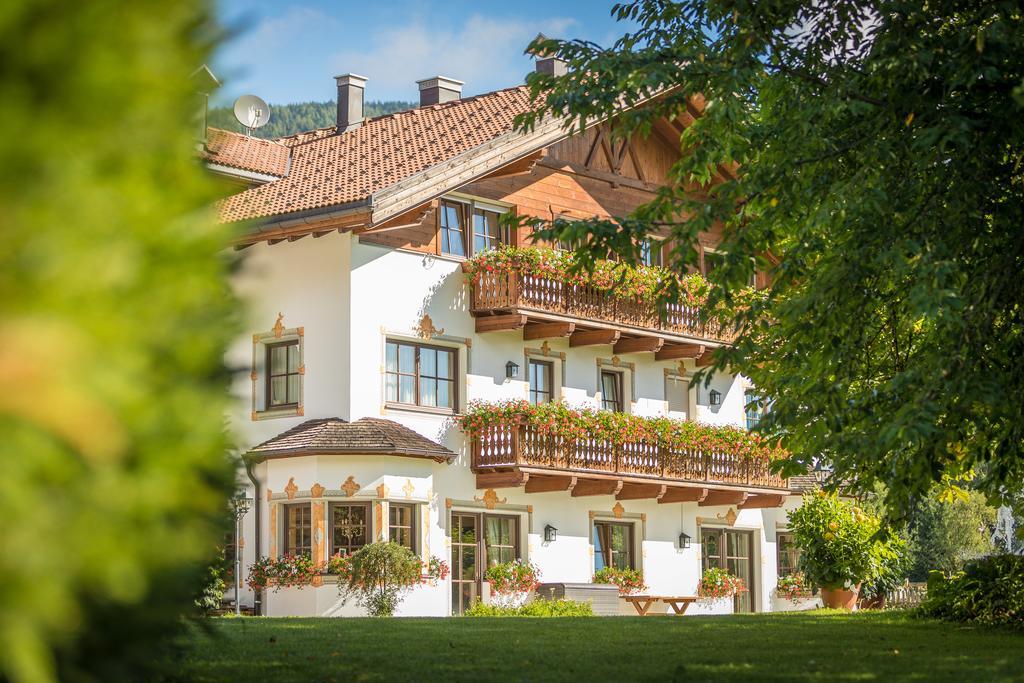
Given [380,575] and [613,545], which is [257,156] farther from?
[613,545]

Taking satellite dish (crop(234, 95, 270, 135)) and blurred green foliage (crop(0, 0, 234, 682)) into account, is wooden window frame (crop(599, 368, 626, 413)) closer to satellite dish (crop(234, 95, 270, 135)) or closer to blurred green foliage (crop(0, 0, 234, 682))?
satellite dish (crop(234, 95, 270, 135))

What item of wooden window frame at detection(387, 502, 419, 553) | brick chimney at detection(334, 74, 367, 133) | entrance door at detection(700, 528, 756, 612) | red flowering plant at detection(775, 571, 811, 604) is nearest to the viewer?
wooden window frame at detection(387, 502, 419, 553)

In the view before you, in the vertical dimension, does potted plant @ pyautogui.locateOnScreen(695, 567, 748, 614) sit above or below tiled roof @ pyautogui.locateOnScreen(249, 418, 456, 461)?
below

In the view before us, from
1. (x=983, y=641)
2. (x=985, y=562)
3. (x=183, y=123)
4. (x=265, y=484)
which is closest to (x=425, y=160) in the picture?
(x=265, y=484)

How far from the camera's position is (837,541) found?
28.0 m

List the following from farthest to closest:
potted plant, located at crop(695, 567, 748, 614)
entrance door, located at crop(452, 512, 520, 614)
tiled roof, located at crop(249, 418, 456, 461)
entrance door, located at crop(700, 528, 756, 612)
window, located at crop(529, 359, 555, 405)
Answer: entrance door, located at crop(700, 528, 756, 612) < potted plant, located at crop(695, 567, 748, 614) < window, located at crop(529, 359, 555, 405) < entrance door, located at crop(452, 512, 520, 614) < tiled roof, located at crop(249, 418, 456, 461)

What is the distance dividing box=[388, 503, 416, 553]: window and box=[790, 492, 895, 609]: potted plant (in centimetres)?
768

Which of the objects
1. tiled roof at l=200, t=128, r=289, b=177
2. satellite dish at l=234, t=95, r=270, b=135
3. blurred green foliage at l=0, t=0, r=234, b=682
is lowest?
blurred green foliage at l=0, t=0, r=234, b=682

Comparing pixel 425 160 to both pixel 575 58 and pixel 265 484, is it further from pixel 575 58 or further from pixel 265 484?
pixel 575 58

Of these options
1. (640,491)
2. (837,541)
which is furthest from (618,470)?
(837,541)

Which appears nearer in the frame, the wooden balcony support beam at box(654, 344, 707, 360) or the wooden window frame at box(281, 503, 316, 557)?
the wooden window frame at box(281, 503, 316, 557)

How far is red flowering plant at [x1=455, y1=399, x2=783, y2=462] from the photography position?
27.9 meters

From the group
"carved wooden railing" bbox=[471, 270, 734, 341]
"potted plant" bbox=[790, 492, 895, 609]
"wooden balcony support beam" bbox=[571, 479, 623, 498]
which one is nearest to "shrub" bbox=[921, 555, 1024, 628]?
"potted plant" bbox=[790, 492, 895, 609]

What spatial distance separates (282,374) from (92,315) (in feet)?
83.7
